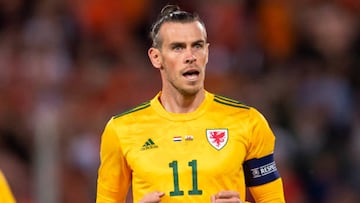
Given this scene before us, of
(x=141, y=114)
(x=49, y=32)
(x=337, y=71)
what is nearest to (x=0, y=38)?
(x=49, y=32)

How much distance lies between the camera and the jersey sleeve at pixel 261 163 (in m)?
5.98

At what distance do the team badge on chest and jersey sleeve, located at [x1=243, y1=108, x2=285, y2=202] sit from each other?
133 millimetres

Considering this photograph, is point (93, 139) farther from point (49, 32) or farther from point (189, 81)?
point (189, 81)

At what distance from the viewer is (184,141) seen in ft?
19.6

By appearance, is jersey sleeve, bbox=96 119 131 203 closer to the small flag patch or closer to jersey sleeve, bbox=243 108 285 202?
the small flag patch

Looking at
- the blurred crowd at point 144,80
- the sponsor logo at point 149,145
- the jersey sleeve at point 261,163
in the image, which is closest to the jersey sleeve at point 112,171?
the sponsor logo at point 149,145

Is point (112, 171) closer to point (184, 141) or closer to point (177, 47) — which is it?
point (184, 141)

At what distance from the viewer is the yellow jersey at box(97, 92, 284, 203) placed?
5855mm

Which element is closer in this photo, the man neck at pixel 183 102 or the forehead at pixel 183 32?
the forehead at pixel 183 32

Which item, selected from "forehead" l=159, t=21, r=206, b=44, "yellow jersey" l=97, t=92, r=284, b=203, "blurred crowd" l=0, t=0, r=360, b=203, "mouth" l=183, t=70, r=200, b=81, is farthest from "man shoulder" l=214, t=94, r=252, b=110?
"blurred crowd" l=0, t=0, r=360, b=203

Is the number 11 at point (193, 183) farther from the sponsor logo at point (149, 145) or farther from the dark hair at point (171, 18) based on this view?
the dark hair at point (171, 18)

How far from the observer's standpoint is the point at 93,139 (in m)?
9.80

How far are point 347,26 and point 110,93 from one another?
265cm

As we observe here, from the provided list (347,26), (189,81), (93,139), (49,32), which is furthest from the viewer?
(347,26)
